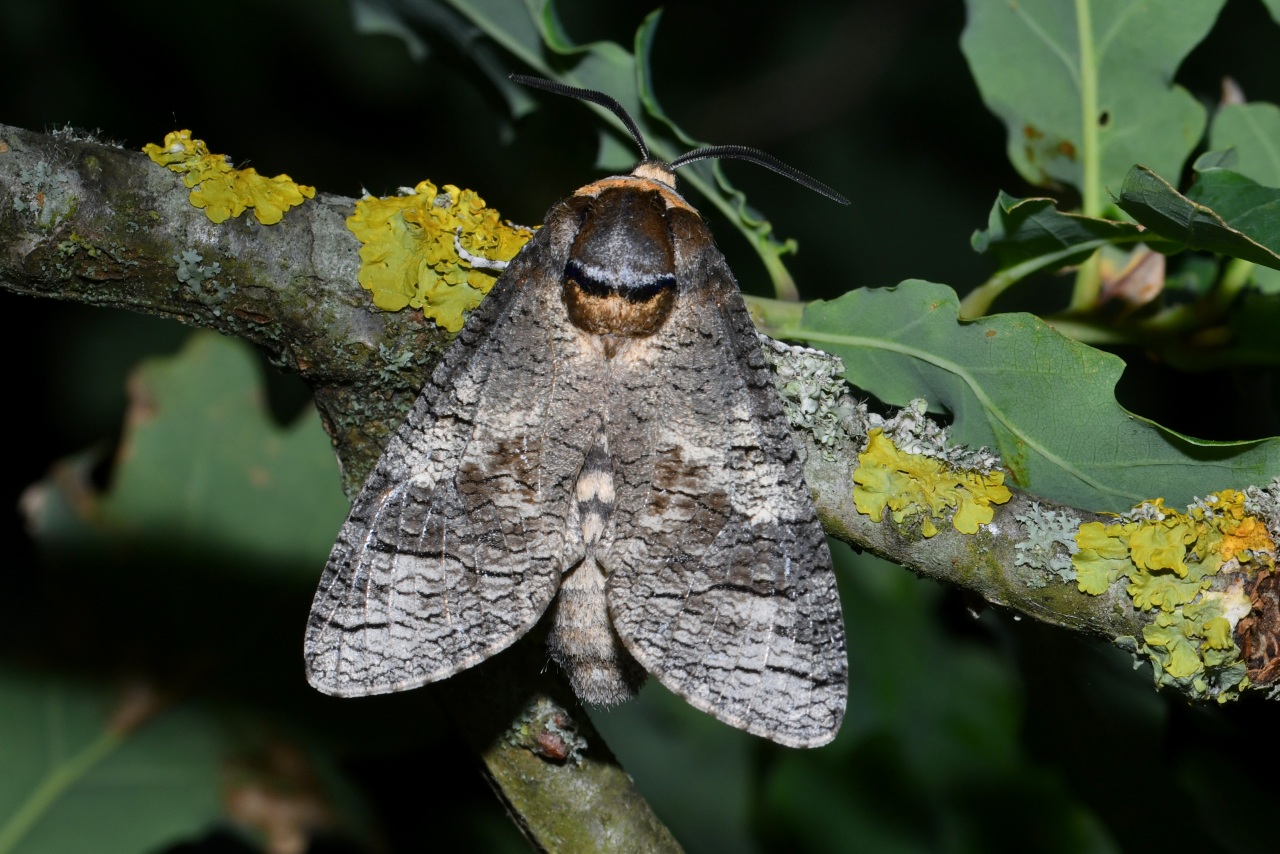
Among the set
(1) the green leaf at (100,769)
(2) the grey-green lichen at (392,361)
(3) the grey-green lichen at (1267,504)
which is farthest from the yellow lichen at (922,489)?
(1) the green leaf at (100,769)

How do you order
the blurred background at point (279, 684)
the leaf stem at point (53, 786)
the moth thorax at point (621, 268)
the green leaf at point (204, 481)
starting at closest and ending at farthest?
the moth thorax at point (621, 268)
the blurred background at point (279, 684)
the leaf stem at point (53, 786)
the green leaf at point (204, 481)

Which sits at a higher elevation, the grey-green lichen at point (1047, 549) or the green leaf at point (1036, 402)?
the green leaf at point (1036, 402)

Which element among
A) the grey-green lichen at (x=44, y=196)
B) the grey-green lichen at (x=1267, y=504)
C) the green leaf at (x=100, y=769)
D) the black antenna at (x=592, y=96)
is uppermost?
the grey-green lichen at (x=44, y=196)

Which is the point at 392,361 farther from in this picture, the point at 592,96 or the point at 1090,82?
the point at 1090,82

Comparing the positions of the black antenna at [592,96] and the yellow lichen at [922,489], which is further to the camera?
the black antenna at [592,96]

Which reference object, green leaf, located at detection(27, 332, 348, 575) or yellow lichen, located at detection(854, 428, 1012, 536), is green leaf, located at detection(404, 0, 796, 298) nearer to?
yellow lichen, located at detection(854, 428, 1012, 536)

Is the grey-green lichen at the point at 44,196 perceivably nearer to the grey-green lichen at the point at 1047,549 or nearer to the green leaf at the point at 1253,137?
the grey-green lichen at the point at 1047,549

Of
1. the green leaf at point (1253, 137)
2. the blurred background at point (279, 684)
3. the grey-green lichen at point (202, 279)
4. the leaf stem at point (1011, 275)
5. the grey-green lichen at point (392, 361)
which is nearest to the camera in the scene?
the grey-green lichen at point (202, 279)

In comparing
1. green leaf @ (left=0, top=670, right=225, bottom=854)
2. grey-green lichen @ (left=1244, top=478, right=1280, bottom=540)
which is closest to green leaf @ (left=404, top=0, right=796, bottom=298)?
grey-green lichen @ (left=1244, top=478, right=1280, bottom=540)
